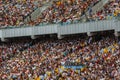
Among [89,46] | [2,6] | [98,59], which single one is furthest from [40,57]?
[2,6]

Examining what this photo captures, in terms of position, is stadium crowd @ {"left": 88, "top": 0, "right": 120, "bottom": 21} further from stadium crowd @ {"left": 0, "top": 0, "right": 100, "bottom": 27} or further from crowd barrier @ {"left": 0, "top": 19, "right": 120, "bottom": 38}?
stadium crowd @ {"left": 0, "top": 0, "right": 100, "bottom": 27}

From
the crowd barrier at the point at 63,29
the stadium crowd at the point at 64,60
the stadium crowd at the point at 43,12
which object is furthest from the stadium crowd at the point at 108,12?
the stadium crowd at the point at 43,12

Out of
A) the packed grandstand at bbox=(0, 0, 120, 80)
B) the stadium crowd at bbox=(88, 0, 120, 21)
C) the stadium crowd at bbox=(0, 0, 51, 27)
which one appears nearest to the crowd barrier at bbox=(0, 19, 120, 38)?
the packed grandstand at bbox=(0, 0, 120, 80)

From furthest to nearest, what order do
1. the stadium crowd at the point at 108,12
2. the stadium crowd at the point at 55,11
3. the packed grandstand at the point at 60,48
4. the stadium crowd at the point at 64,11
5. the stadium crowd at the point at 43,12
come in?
the stadium crowd at the point at 43,12, the stadium crowd at the point at 64,11, the stadium crowd at the point at 55,11, the stadium crowd at the point at 108,12, the packed grandstand at the point at 60,48

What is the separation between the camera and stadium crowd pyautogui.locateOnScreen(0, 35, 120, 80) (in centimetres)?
3550

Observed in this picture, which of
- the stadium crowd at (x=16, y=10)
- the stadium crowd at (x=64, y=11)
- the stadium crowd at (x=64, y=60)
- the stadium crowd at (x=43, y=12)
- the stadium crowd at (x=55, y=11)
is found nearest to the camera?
the stadium crowd at (x=64, y=60)

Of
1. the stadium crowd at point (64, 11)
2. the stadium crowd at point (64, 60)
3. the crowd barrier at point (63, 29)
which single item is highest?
the stadium crowd at point (64, 11)

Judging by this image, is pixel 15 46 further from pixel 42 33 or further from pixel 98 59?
pixel 98 59

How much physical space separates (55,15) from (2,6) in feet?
27.1

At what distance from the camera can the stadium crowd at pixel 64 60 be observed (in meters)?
35.5

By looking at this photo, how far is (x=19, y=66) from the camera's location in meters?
43.5

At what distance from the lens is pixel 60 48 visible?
4369cm

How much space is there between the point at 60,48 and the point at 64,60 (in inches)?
134

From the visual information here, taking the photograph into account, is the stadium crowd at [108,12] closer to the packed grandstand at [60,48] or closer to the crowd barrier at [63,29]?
the packed grandstand at [60,48]
